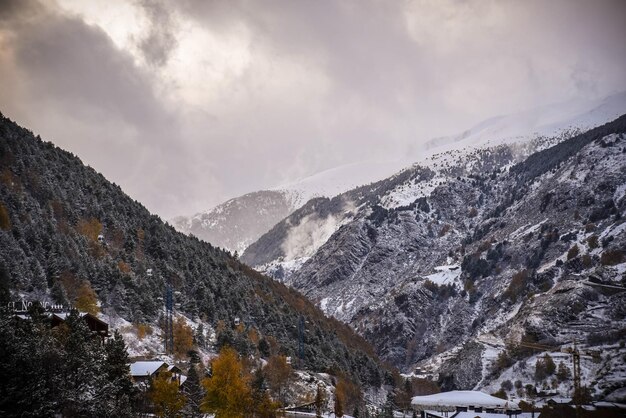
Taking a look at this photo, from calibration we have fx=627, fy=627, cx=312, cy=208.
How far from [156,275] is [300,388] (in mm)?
57333

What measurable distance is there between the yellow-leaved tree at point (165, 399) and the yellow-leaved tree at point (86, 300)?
172 feet

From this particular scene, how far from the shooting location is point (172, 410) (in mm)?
85750

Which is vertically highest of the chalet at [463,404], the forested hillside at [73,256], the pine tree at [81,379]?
the forested hillside at [73,256]

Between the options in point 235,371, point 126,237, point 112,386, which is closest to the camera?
point 112,386

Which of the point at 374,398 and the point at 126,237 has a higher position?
the point at 126,237

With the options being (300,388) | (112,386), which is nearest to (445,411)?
(300,388)

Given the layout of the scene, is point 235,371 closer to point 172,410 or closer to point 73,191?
point 172,410

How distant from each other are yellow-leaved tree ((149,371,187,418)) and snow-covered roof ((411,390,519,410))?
280 ft

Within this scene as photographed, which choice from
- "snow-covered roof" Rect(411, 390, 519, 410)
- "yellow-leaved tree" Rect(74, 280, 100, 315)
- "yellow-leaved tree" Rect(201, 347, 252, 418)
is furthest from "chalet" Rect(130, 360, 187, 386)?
"snow-covered roof" Rect(411, 390, 519, 410)

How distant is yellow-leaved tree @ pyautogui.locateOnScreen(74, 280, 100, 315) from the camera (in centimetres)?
13538

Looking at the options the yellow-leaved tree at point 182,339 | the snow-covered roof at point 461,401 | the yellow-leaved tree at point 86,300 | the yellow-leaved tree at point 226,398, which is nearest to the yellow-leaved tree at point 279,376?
the yellow-leaved tree at point 182,339

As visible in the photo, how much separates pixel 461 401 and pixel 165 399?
9050cm

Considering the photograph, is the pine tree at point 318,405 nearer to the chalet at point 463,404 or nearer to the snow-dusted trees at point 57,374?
the chalet at point 463,404

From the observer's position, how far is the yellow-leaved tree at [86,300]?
444ft
